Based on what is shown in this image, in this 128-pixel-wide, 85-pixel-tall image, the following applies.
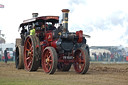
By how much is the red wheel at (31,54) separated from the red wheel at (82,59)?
181 centimetres

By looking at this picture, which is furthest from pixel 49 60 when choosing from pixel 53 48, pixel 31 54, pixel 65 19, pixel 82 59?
pixel 65 19

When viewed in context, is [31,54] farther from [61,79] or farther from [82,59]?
[61,79]

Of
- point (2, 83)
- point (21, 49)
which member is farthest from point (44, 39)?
point (2, 83)

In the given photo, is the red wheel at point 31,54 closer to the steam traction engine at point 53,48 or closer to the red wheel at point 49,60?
the steam traction engine at point 53,48

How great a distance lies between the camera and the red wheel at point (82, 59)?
506 inches

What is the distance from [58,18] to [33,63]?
242cm

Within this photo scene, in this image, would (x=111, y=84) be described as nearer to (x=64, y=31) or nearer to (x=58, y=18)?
(x=64, y=31)

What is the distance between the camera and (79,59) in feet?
44.2

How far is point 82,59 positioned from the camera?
1339 centimetres

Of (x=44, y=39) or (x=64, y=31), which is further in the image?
(x=44, y=39)

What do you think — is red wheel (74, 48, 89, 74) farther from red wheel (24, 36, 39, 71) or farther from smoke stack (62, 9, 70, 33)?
red wheel (24, 36, 39, 71)

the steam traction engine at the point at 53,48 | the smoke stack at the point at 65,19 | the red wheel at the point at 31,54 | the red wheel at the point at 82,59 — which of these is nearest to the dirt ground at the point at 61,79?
the red wheel at the point at 82,59

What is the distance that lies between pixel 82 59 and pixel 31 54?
102 inches

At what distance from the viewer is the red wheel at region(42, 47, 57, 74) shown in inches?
490
